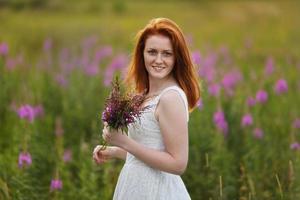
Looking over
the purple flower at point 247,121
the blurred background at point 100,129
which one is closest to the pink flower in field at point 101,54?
the blurred background at point 100,129

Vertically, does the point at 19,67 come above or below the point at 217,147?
above

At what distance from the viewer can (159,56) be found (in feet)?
9.68

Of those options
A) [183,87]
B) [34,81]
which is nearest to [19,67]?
[34,81]

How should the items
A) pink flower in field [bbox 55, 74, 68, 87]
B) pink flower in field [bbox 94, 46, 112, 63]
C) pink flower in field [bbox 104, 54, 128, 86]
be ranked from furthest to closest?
pink flower in field [bbox 94, 46, 112, 63] < pink flower in field [bbox 55, 74, 68, 87] < pink flower in field [bbox 104, 54, 128, 86]

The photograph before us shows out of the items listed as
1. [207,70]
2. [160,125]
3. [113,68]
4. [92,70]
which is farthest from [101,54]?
[160,125]

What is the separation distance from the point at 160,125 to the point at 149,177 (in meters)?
0.25

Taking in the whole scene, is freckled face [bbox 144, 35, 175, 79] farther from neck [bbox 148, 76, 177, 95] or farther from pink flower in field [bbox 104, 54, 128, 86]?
pink flower in field [bbox 104, 54, 128, 86]

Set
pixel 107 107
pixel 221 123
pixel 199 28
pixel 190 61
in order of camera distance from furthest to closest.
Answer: pixel 199 28, pixel 221 123, pixel 190 61, pixel 107 107

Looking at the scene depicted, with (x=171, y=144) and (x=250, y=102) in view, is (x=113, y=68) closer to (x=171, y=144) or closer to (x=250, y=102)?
(x=250, y=102)

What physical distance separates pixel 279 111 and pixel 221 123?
1.16 metres

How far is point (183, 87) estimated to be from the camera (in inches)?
119

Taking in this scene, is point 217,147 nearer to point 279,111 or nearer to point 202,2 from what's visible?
point 279,111

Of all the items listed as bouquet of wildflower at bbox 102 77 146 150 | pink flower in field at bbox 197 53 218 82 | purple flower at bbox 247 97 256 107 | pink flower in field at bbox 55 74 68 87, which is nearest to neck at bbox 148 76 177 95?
bouquet of wildflower at bbox 102 77 146 150

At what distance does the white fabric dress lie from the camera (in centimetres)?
293
